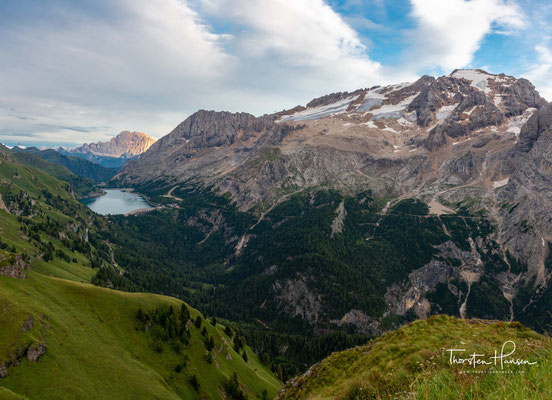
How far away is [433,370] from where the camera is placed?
45.1 ft

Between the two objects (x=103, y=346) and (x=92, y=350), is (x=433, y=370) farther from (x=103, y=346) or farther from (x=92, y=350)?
(x=103, y=346)

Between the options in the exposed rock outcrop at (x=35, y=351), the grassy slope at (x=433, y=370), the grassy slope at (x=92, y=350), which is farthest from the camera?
the exposed rock outcrop at (x=35, y=351)

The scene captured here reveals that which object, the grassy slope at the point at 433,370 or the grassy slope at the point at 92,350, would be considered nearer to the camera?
the grassy slope at the point at 433,370

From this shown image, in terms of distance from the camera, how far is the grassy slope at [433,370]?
23.3 ft

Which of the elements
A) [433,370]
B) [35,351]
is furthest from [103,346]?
[433,370]

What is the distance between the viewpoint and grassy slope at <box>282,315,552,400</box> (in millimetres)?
7098

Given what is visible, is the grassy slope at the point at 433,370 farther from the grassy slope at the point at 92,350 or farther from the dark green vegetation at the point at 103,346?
the dark green vegetation at the point at 103,346

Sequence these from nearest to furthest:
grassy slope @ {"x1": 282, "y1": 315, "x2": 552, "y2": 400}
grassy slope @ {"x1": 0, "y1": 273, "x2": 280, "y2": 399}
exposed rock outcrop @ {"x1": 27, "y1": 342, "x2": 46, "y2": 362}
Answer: grassy slope @ {"x1": 282, "y1": 315, "x2": 552, "y2": 400} < grassy slope @ {"x1": 0, "y1": 273, "x2": 280, "y2": 399} < exposed rock outcrop @ {"x1": 27, "y1": 342, "x2": 46, "y2": 362}

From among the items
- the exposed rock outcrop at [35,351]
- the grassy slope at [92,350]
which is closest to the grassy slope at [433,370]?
the grassy slope at [92,350]

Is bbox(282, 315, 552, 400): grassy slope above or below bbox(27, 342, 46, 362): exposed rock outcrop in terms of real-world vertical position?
above

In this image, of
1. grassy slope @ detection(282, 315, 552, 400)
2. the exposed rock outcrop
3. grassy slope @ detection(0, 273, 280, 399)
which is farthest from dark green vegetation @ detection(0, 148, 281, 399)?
grassy slope @ detection(282, 315, 552, 400)

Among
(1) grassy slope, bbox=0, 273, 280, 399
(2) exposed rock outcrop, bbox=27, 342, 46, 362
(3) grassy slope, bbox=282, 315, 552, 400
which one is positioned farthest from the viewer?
(2) exposed rock outcrop, bbox=27, 342, 46, 362

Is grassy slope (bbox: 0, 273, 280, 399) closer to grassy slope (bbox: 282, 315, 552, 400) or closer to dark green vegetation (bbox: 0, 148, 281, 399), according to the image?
dark green vegetation (bbox: 0, 148, 281, 399)

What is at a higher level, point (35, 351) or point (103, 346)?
point (35, 351)
